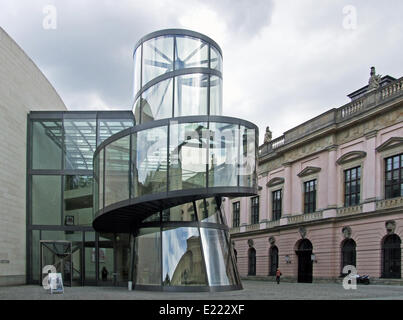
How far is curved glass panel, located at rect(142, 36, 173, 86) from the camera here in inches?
991

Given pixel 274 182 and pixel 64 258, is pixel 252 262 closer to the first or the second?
pixel 274 182

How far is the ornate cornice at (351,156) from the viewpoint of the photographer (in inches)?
1416

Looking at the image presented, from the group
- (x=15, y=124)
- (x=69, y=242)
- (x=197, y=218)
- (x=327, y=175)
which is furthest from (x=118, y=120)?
(x=327, y=175)

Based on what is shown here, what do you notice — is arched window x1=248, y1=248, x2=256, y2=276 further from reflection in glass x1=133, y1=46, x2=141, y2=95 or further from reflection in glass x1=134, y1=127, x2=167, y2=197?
reflection in glass x1=134, y1=127, x2=167, y2=197

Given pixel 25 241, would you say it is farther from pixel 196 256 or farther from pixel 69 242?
pixel 196 256

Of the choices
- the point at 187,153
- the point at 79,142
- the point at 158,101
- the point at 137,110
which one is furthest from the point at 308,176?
the point at 187,153

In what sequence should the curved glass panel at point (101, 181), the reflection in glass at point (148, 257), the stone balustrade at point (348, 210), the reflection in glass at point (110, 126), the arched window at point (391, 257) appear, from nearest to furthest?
1. the reflection in glass at point (148, 257)
2. the curved glass panel at point (101, 181)
3. the reflection in glass at point (110, 126)
4. the arched window at point (391, 257)
5. the stone balustrade at point (348, 210)

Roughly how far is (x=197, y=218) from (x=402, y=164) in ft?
54.9

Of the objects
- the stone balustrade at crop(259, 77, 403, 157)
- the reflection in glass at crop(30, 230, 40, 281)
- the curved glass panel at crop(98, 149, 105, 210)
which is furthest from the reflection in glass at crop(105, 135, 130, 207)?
the stone balustrade at crop(259, 77, 403, 157)

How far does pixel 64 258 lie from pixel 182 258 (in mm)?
10497

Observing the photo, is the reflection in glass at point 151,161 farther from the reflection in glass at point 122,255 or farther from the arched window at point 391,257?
the arched window at point 391,257

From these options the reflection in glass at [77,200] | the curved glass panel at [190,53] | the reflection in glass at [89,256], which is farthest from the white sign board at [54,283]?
the curved glass panel at [190,53]

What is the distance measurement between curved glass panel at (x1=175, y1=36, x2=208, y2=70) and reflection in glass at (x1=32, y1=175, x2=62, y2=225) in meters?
11.1

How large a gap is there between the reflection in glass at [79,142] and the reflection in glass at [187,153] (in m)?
11.1
